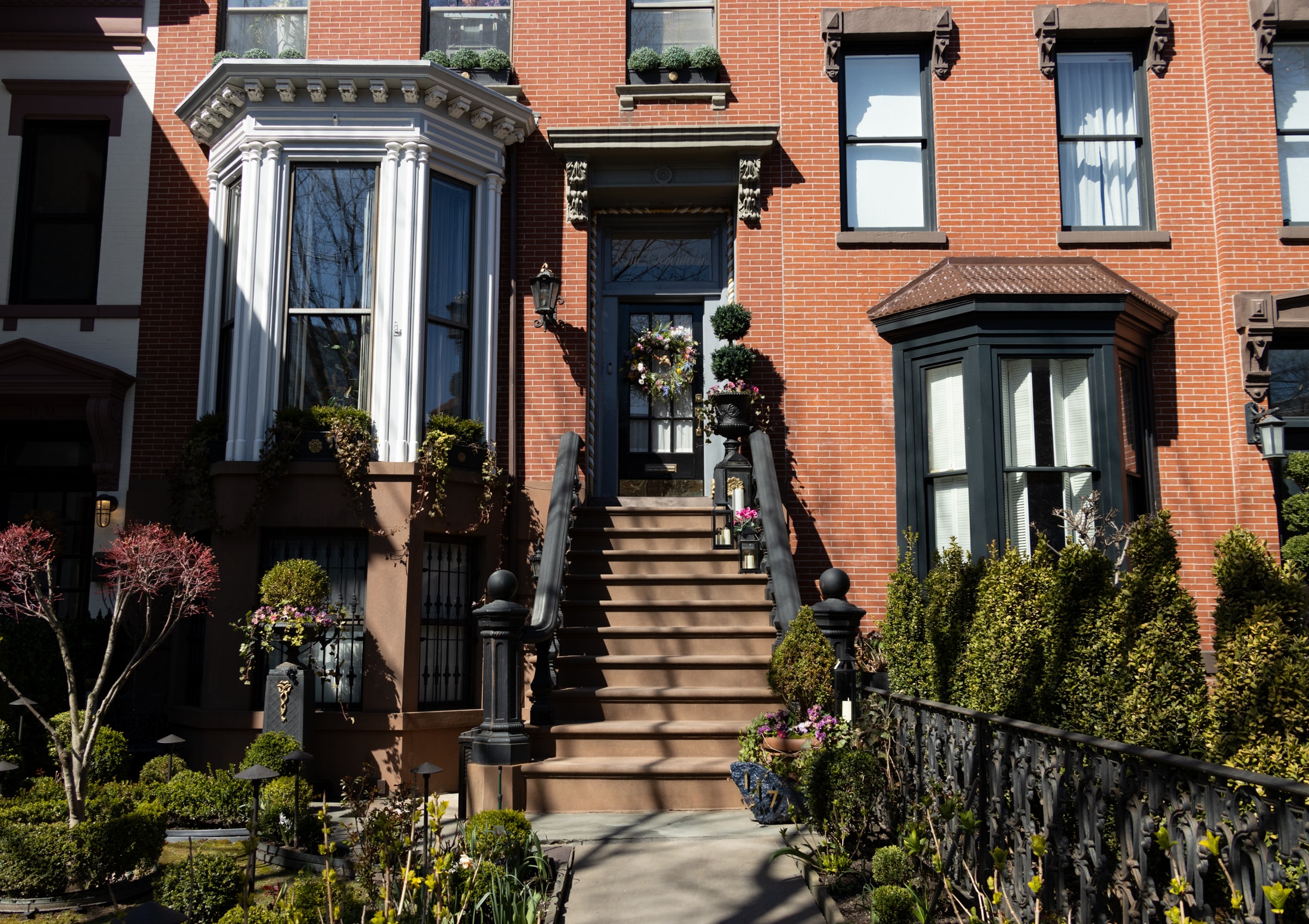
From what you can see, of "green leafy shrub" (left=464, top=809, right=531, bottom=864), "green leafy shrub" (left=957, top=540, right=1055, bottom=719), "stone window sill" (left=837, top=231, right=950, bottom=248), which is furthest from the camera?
"stone window sill" (left=837, top=231, right=950, bottom=248)

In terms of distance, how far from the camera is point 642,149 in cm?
1077

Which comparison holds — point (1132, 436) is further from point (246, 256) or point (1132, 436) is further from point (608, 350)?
point (246, 256)

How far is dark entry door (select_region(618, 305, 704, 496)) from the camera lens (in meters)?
11.3

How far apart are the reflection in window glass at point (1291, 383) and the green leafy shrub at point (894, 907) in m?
8.23

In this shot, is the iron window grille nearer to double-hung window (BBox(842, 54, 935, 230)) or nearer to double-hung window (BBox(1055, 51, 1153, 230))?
double-hung window (BBox(842, 54, 935, 230))

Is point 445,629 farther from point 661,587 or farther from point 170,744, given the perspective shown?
point 170,744

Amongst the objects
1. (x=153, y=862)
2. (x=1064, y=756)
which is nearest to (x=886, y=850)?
(x=1064, y=756)

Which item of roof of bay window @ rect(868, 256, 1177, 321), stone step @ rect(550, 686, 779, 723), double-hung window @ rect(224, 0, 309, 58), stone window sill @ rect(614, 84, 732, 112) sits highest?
double-hung window @ rect(224, 0, 309, 58)

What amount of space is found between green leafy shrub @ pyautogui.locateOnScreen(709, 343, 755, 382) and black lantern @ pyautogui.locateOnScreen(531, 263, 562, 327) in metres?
1.76

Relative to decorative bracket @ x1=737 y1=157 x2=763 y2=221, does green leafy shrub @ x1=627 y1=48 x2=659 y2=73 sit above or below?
above

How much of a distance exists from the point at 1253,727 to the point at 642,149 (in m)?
8.25

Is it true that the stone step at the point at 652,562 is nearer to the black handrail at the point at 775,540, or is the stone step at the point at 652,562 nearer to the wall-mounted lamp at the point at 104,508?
the black handrail at the point at 775,540

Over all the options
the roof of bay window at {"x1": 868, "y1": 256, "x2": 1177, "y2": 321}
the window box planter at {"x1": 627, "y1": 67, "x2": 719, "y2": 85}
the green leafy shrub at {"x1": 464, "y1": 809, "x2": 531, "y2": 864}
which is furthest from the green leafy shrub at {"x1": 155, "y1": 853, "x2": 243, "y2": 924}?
the window box planter at {"x1": 627, "y1": 67, "x2": 719, "y2": 85}

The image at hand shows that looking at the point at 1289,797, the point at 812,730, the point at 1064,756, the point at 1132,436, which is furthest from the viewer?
the point at 1132,436
